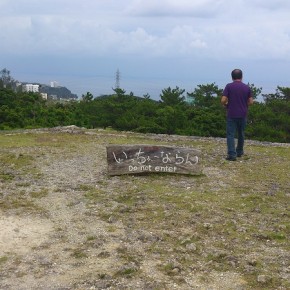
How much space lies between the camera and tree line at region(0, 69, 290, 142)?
20859 millimetres

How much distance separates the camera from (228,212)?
6.39m

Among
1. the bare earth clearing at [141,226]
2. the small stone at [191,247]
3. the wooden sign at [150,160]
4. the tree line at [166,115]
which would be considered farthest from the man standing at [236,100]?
the tree line at [166,115]

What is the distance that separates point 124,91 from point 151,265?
2331cm

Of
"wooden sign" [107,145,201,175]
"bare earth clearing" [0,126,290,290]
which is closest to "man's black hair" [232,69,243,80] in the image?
"bare earth clearing" [0,126,290,290]

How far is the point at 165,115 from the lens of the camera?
71.5ft

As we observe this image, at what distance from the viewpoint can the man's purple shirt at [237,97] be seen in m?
9.41

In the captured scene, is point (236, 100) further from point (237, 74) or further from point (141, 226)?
point (141, 226)

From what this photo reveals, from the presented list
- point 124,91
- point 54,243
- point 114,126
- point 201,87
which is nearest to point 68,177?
point 54,243

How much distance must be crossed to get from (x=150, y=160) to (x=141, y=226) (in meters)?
2.85

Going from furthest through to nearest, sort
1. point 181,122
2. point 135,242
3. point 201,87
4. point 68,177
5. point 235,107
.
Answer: point 201,87, point 181,122, point 235,107, point 68,177, point 135,242

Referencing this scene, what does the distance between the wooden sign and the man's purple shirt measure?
5.06ft

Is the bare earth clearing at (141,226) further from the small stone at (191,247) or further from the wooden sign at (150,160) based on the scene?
the wooden sign at (150,160)

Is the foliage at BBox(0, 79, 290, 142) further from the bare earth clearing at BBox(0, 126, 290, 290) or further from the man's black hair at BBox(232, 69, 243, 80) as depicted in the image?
the bare earth clearing at BBox(0, 126, 290, 290)

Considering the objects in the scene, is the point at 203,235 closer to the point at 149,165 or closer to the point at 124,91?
the point at 149,165
